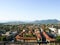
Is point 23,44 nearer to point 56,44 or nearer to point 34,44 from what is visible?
point 34,44

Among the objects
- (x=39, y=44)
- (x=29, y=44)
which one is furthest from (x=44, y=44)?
(x=29, y=44)

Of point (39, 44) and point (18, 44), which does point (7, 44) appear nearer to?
point (18, 44)

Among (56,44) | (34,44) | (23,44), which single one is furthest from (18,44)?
(56,44)

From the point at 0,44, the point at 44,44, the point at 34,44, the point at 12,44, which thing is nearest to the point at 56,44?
the point at 44,44

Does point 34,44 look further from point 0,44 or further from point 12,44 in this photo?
point 0,44

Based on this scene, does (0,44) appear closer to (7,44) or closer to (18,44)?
(7,44)

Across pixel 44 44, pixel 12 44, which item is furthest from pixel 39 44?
pixel 12 44
